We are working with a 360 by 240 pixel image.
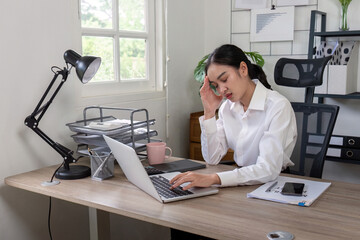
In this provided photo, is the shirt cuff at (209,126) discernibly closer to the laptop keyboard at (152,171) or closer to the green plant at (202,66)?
the laptop keyboard at (152,171)

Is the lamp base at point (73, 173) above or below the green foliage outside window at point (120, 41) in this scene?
below

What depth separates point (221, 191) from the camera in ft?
5.03

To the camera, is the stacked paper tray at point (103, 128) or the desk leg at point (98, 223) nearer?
the desk leg at point (98, 223)

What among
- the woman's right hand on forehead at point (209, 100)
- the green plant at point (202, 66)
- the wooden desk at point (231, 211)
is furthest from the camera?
the green plant at point (202, 66)

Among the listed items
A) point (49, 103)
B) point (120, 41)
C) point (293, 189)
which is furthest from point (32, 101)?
point (293, 189)

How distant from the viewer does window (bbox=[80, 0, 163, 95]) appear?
2.43 metres

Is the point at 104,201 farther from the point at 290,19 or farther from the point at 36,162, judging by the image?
the point at 290,19

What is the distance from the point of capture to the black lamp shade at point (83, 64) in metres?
1.77

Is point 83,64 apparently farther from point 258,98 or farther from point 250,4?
point 250,4

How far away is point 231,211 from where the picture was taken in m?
1.32

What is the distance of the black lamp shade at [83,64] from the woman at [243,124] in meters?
0.50

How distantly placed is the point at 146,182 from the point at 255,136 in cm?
66

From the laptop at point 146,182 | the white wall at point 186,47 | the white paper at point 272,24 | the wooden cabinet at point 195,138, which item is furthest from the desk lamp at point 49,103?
the white paper at point 272,24

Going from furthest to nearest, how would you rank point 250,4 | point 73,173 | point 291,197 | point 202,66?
point 250,4, point 202,66, point 73,173, point 291,197
